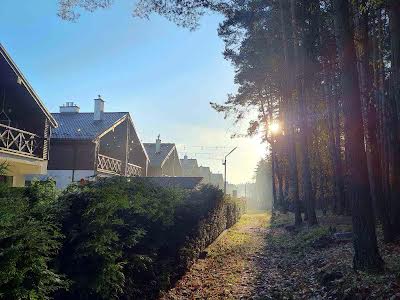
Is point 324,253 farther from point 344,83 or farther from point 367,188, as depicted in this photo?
point 344,83

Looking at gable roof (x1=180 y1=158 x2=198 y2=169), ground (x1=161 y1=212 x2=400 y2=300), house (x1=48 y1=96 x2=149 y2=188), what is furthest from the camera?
gable roof (x1=180 y1=158 x2=198 y2=169)

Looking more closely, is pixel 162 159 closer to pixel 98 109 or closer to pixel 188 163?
pixel 98 109

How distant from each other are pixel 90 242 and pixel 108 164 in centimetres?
2459

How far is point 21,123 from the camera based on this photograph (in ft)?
61.5

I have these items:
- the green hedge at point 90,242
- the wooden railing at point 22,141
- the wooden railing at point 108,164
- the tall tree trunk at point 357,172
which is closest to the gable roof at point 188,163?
the wooden railing at point 108,164

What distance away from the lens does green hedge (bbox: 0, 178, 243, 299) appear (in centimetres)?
409

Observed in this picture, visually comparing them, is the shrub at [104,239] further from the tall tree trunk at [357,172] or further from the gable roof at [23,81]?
the gable roof at [23,81]

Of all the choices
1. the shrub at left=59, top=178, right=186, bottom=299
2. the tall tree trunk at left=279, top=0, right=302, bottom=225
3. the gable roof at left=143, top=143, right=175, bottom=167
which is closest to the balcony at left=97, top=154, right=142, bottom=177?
the gable roof at left=143, top=143, right=175, bottom=167

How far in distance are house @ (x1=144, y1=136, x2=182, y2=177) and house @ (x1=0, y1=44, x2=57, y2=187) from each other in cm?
2461

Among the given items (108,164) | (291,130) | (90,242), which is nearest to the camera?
(90,242)

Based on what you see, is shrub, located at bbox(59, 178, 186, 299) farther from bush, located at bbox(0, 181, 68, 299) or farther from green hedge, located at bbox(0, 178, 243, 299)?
→ bush, located at bbox(0, 181, 68, 299)

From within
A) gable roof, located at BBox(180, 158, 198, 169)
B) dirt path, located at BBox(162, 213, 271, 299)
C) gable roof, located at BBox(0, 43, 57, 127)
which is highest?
gable roof, located at BBox(180, 158, 198, 169)

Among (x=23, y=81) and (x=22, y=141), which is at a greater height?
(x=23, y=81)

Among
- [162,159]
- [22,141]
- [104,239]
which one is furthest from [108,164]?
[104,239]
